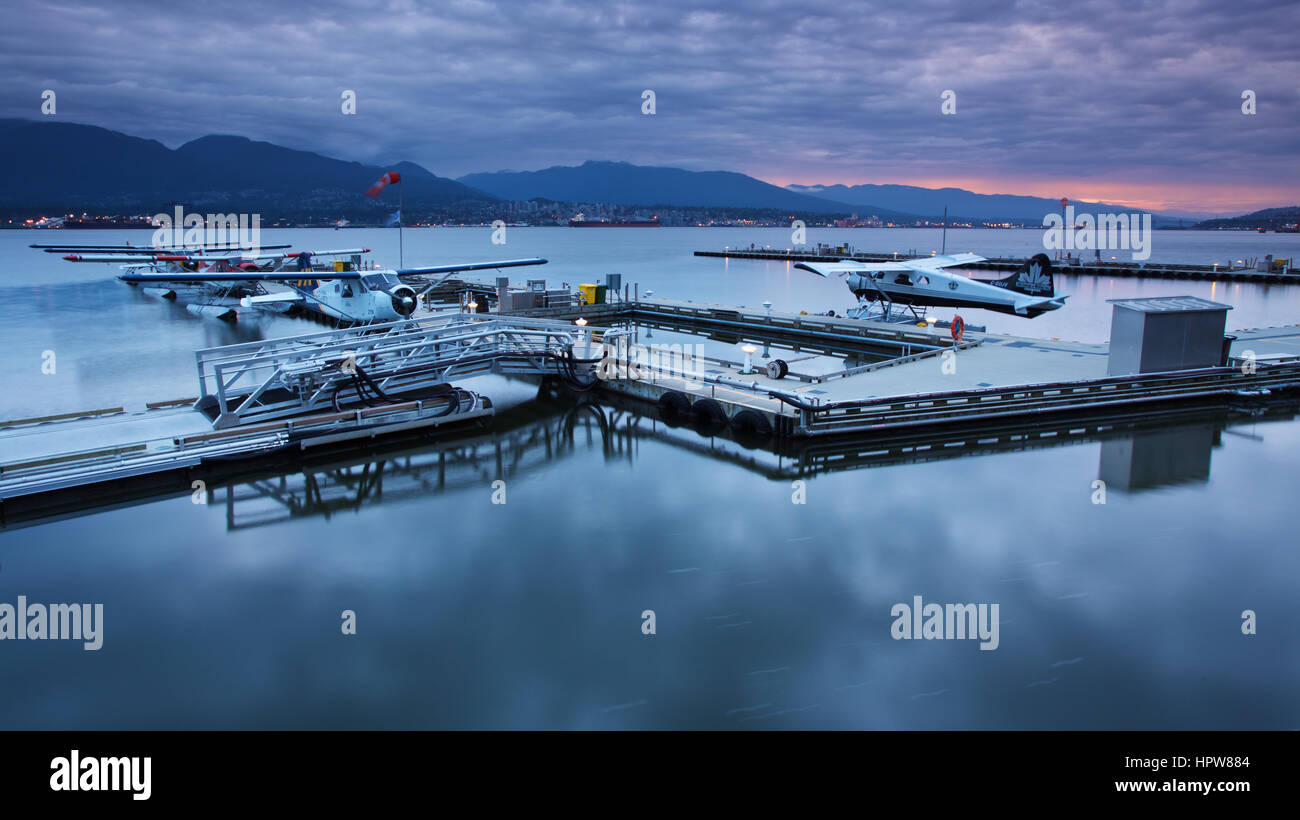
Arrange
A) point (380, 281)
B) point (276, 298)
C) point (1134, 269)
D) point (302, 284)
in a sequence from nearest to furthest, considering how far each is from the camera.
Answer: point (380, 281) < point (276, 298) < point (302, 284) < point (1134, 269)

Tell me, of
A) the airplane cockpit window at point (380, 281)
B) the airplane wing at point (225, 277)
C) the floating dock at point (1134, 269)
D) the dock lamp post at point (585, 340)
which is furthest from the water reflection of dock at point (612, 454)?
the floating dock at point (1134, 269)

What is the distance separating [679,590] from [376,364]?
10.5m

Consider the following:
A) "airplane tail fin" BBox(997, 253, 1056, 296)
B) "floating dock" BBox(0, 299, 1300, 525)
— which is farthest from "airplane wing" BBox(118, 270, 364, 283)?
"airplane tail fin" BBox(997, 253, 1056, 296)

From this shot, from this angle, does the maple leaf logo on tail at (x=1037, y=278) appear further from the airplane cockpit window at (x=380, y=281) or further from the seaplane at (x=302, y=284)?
the airplane cockpit window at (x=380, y=281)

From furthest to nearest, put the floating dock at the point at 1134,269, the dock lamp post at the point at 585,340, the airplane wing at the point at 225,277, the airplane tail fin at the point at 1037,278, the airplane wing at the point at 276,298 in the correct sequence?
1. the floating dock at the point at 1134,269
2. the airplane wing at the point at 276,298
3. the airplane tail fin at the point at 1037,278
4. the dock lamp post at the point at 585,340
5. the airplane wing at the point at 225,277

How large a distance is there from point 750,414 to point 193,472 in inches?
430

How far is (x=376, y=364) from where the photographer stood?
56.5 feet

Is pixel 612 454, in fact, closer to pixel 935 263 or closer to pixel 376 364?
pixel 376 364

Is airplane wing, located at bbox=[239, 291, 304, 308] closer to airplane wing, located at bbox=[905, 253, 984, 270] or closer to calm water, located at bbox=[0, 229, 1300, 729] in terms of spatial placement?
calm water, located at bbox=[0, 229, 1300, 729]

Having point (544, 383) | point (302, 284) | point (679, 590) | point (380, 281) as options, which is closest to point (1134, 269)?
point (544, 383)

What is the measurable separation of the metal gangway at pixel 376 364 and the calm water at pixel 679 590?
2.18m

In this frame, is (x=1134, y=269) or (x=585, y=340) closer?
(x=585, y=340)

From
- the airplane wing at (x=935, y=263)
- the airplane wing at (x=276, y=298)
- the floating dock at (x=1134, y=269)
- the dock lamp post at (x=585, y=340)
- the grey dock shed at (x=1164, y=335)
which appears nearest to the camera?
the grey dock shed at (x=1164, y=335)

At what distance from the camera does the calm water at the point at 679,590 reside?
24.3 feet
